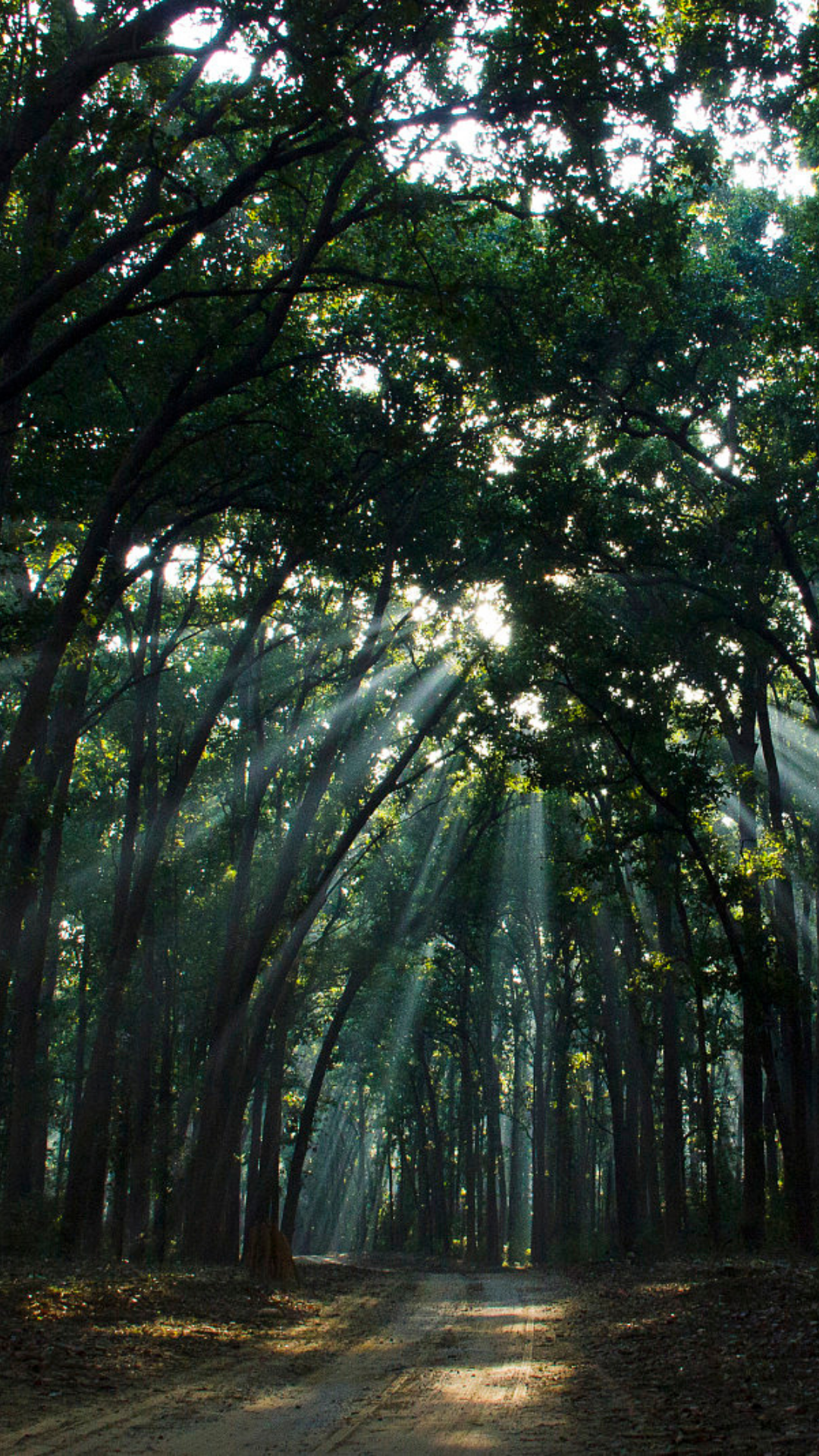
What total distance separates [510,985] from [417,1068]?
5.33m

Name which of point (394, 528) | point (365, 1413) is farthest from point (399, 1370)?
point (394, 528)

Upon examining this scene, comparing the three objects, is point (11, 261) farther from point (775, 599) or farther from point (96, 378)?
point (775, 599)

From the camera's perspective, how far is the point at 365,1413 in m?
7.38

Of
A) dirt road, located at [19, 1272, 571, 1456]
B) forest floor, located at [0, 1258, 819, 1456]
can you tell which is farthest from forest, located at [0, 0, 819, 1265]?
dirt road, located at [19, 1272, 571, 1456]

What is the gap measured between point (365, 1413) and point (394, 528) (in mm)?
13758

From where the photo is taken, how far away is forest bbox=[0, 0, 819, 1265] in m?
9.62

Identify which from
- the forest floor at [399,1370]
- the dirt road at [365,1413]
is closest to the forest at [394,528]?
the forest floor at [399,1370]

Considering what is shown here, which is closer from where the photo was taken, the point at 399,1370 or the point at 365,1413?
the point at 365,1413

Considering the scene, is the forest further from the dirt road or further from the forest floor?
the dirt road

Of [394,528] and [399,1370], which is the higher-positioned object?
[394,528]

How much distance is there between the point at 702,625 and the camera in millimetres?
18266

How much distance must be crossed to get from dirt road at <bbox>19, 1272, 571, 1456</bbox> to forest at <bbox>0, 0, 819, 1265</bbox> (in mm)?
6829

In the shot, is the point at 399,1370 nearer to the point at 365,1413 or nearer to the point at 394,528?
the point at 365,1413

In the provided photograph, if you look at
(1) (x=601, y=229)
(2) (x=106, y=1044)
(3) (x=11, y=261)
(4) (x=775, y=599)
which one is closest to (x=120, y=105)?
(1) (x=601, y=229)
